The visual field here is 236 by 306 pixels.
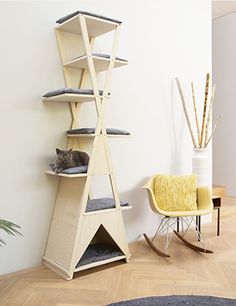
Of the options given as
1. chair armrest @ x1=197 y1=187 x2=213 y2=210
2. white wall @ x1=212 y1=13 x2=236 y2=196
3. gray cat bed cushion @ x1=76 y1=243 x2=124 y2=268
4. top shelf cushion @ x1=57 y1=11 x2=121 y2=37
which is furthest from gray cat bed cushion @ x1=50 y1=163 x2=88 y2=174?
white wall @ x1=212 y1=13 x2=236 y2=196

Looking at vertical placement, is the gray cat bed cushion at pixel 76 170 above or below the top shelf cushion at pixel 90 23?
below

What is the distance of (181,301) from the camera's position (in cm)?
200

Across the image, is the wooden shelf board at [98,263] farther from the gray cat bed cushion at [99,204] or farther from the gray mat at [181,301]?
the gray mat at [181,301]

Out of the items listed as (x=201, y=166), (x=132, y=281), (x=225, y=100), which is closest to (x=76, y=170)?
(x=132, y=281)

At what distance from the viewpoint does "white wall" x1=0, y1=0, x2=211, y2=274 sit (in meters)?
2.51

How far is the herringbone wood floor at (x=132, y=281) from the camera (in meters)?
2.11

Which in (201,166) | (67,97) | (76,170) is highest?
(67,97)

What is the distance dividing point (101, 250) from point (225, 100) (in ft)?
12.7

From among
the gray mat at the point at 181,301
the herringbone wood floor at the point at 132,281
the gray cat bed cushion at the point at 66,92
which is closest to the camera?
the gray mat at the point at 181,301

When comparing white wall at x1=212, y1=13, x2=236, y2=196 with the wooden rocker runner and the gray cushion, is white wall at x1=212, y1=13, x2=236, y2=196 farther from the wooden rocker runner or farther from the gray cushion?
the gray cushion

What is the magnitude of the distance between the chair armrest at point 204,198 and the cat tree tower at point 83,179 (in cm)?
85

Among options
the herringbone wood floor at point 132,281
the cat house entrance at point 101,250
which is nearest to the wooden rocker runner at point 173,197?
the herringbone wood floor at point 132,281

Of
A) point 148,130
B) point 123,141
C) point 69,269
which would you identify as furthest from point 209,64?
point 69,269

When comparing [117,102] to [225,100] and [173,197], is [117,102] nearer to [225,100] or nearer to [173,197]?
[173,197]
